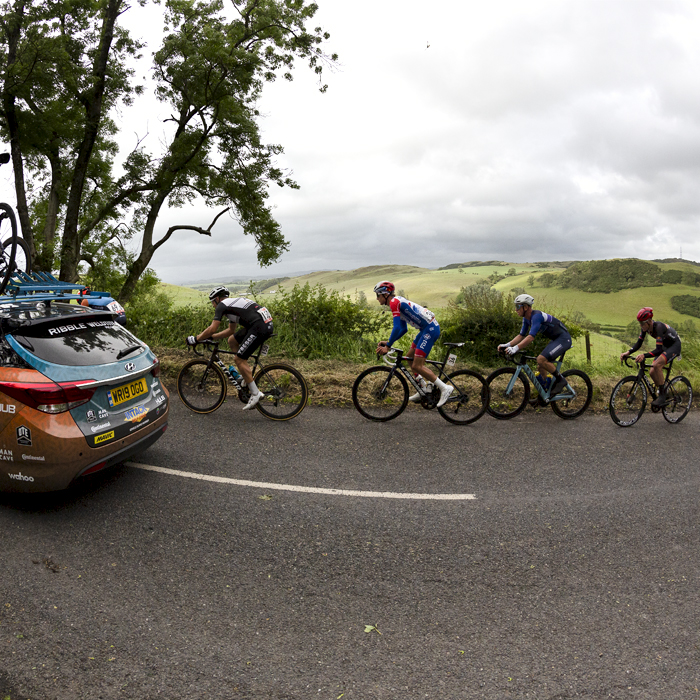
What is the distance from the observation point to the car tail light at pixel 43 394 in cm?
421

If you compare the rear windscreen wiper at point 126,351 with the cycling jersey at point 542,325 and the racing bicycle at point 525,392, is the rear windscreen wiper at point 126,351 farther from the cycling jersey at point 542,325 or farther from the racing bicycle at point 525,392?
the cycling jersey at point 542,325

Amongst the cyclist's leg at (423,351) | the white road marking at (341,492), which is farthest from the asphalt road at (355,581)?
the cyclist's leg at (423,351)

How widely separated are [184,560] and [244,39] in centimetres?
1796

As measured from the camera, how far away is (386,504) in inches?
194

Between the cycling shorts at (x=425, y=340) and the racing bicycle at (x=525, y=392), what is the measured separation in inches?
44.5

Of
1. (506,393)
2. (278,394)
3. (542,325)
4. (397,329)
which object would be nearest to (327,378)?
(278,394)

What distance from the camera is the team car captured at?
13.9ft

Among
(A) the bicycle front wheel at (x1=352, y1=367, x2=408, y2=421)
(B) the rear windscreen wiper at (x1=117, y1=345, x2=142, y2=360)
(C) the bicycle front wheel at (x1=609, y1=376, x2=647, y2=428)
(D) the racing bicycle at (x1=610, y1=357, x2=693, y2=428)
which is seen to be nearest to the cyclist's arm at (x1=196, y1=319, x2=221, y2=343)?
(B) the rear windscreen wiper at (x1=117, y1=345, x2=142, y2=360)

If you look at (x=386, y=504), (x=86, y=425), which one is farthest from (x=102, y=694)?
(x=386, y=504)

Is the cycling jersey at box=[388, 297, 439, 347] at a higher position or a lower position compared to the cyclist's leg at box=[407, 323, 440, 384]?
higher

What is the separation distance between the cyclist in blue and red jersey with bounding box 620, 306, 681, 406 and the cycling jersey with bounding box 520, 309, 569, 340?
1.16 meters

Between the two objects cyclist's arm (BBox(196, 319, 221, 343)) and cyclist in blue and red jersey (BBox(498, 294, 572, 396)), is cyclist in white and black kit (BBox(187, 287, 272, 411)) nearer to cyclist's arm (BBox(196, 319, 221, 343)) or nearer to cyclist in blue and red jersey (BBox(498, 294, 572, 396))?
cyclist's arm (BBox(196, 319, 221, 343))

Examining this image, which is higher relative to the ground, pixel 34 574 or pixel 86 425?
pixel 86 425

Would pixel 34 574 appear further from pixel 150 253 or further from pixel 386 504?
pixel 150 253
